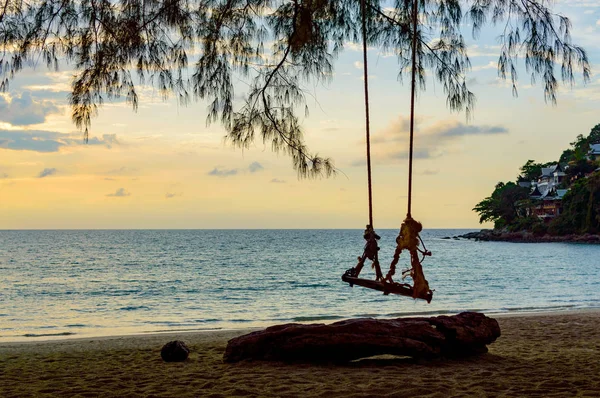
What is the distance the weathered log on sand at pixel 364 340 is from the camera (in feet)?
23.1

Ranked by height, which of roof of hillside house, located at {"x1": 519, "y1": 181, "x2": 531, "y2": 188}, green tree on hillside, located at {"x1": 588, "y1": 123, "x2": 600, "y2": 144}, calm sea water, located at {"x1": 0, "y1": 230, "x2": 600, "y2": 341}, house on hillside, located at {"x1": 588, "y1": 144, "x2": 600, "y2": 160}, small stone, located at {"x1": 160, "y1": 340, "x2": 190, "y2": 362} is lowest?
calm sea water, located at {"x1": 0, "y1": 230, "x2": 600, "y2": 341}

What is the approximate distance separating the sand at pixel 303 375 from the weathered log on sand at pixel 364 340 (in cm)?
17

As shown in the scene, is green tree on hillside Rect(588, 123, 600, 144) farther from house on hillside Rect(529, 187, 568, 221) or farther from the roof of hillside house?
the roof of hillside house

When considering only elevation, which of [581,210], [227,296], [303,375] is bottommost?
[227,296]

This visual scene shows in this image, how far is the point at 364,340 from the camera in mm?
6973

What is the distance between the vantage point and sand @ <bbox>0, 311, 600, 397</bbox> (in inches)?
231

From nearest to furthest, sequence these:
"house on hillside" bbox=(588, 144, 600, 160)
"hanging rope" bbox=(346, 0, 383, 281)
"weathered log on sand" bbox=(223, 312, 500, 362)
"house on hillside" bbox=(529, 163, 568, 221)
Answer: "hanging rope" bbox=(346, 0, 383, 281)
"weathered log on sand" bbox=(223, 312, 500, 362)
"house on hillside" bbox=(529, 163, 568, 221)
"house on hillside" bbox=(588, 144, 600, 160)

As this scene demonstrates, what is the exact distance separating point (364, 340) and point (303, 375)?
0.85 metres

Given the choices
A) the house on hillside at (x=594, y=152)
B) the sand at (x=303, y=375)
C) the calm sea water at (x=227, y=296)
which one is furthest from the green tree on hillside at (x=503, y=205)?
the sand at (x=303, y=375)

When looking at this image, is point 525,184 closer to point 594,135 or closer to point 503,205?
point 503,205

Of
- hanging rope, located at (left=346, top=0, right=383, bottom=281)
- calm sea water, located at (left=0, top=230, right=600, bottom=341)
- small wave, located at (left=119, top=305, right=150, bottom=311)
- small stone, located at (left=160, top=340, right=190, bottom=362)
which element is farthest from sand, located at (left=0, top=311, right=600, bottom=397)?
small wave, located at (left=119, top=305, right=150, bottom=311)

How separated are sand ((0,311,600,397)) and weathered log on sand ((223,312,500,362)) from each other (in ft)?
0.57

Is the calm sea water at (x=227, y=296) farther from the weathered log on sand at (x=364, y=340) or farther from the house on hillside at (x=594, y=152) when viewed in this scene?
the house on hillside at (x=594, y=152)

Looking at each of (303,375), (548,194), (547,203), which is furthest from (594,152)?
(303,375)
